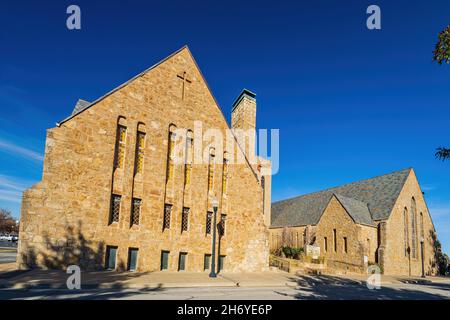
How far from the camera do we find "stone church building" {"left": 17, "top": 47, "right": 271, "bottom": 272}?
15.2 meters

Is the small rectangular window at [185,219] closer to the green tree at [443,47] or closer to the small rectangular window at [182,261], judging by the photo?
the small rectangular window at [182,261]

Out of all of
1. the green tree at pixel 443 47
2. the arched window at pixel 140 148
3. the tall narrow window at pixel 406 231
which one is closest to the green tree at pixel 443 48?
the green tree at pixel 443 47

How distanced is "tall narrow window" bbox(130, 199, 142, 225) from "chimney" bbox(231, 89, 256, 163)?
9.88m

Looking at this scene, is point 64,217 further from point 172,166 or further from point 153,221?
point 172,166

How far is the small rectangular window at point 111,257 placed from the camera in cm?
1648

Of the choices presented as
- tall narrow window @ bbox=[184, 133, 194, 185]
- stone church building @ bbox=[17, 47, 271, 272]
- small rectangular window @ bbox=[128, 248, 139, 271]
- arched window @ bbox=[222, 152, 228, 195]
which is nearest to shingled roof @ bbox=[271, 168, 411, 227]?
stone church building @ bbox=[17, 47, 271, 272]

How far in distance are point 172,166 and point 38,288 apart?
10155mm

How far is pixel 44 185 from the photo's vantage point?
583 inches

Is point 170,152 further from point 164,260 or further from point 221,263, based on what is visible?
point 221,263

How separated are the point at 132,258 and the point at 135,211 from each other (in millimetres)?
2477

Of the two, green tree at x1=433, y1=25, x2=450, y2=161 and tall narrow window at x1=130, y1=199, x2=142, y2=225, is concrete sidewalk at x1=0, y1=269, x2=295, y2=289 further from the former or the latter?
green tree at x1=433, y1=25, x2=450, y2=161

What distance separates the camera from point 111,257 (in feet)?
54.5
